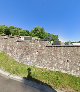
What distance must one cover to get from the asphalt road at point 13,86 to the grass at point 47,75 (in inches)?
77.4

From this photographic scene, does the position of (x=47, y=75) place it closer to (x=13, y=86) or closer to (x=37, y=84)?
(x=37, y=84)

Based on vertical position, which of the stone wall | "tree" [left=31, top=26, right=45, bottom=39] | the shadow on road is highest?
"tree" [left=31, top=26, right=45, bottom=39]

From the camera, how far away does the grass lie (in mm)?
19586

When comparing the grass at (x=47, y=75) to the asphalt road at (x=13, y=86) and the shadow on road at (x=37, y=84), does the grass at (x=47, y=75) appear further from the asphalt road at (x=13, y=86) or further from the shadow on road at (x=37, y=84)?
the asphalt road at (x=13, y=86)

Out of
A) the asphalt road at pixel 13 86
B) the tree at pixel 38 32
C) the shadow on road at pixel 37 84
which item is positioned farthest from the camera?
the tree at pixel 38 32

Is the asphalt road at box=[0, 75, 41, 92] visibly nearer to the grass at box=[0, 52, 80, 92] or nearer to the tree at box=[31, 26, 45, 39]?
the grass at box=[0, 52, 80, 92]

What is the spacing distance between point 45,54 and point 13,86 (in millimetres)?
6526

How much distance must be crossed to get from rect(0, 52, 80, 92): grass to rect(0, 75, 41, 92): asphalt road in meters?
1.97

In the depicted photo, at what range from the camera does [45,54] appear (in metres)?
23.0

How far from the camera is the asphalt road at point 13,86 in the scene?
55.8 ft

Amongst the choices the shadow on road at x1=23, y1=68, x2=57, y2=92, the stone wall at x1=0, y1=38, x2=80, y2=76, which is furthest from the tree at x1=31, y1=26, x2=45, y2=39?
the shadow on road at x1=23, y1=68, x2=57, y2=92

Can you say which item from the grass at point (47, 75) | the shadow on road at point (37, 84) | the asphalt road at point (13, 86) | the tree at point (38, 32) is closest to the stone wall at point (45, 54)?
the grass at point (47, 75)

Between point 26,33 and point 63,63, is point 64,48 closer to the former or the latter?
point 63,63

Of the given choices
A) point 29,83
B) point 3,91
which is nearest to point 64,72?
point 29,83
